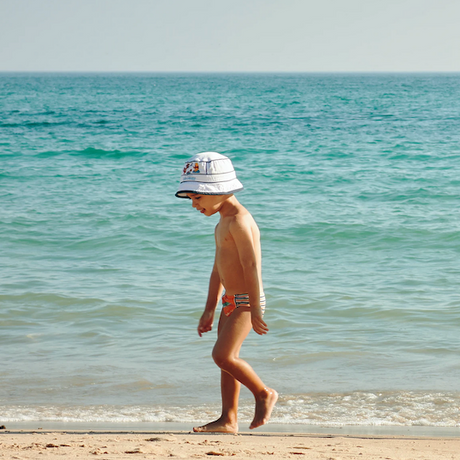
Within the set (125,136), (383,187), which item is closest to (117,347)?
(383,187)

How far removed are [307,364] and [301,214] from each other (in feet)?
19.3

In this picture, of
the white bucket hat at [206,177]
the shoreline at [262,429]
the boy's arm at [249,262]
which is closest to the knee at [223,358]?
the boy's arm at [249,262]

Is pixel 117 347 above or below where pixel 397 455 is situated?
below

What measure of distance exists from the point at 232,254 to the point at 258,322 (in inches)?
14.3

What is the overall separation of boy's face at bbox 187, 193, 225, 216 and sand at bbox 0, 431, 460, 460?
1.10 metres

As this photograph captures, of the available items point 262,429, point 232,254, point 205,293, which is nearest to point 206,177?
point 232,254

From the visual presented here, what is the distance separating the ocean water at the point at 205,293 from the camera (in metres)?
4.16

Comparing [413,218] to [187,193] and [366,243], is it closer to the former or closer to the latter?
[366,243]

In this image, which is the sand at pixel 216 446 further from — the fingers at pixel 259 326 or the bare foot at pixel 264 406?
the fingers at pixel 259 326

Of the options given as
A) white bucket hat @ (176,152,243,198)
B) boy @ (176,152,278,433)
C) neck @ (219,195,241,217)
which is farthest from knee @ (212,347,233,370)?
white bucket hat @ (176,152,243,198)

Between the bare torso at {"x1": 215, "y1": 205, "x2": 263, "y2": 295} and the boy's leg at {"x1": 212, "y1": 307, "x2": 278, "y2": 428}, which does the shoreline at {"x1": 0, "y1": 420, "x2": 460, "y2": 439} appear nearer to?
the boy's leg at {"x1": 212, "y1": 307, "x2": 278, "y2": 428}

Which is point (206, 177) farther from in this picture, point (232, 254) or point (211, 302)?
point (211, 302)

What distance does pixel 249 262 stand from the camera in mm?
3115

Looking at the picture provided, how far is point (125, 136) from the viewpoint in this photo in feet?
74.8
